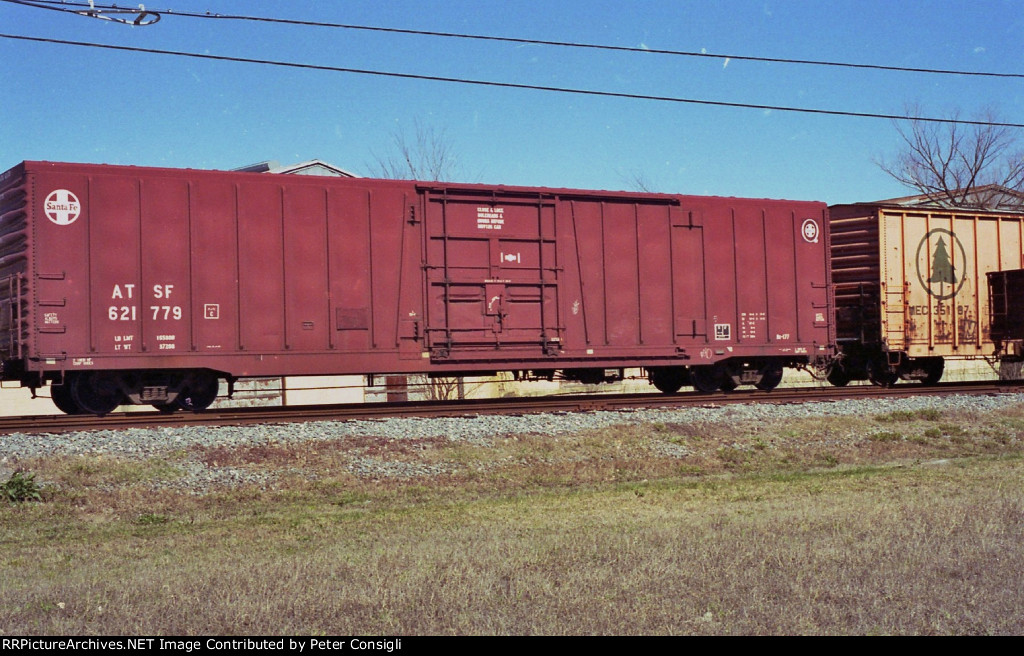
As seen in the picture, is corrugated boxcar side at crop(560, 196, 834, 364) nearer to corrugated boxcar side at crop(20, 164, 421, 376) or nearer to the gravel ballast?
the gravel ballast

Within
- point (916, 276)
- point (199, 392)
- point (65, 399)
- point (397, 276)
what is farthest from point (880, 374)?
point (65, 399)

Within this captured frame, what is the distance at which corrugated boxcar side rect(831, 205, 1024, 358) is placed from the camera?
19.0m

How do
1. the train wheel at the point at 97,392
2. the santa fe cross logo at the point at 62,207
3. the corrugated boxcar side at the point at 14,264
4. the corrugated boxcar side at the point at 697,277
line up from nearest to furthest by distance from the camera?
1. the corrugated boxcar side at the point at 14,264
2. the santa fe cross logo at the point at 62,207
3. the train wheel at the point at 97,392
4. the corrugated boxcar side at the point at 697,277

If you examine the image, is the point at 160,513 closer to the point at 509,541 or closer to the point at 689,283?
the point at 509,541

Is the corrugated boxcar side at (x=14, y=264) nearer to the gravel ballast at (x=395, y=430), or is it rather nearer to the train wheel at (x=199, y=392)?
the gravel ballast at (x=395, y=430)

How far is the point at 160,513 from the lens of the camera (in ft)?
29.0

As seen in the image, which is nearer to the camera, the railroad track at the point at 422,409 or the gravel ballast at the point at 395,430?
the gravel ballast at the point at 395,430

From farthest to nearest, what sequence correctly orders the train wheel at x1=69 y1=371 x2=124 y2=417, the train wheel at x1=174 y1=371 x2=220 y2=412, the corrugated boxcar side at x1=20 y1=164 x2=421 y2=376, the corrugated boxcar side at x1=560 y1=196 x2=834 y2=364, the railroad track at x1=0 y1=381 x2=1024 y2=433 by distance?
the corrugated boxcar side at x1=560 y1=196 x2=834 y2=364 → the train wheel at x1=174 y1=371 x2=220 y2=412 → the train wheel at x1=69 y1=371 x2=124 y2=417 → the corrugated boxcar side at x1=20 y1=164 x2=421 y2=376 → the railroad track at x1=0 y1=381 x2=1024 y2=433

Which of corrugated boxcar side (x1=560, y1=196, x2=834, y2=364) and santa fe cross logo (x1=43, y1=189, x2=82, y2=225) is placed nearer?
santa fe cross logo (x1=43, y1=189, x2=82, y2=225)

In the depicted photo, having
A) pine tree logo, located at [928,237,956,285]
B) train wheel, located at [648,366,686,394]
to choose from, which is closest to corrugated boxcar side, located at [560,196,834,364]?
train wheel, located at [648,366,686,394]

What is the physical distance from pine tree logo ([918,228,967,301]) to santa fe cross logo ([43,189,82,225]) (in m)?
16.0

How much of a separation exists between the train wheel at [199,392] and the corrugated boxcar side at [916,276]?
12.7m

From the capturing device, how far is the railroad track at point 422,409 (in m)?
12.8

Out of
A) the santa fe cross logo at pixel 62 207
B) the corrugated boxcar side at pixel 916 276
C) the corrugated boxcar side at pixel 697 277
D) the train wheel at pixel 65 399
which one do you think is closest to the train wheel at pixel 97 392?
the train wheel at pixel 65 399
